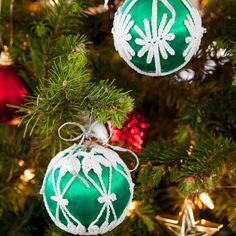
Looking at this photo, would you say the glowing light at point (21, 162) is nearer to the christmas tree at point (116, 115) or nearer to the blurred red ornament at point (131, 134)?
the christmas tree at point (116, 115)

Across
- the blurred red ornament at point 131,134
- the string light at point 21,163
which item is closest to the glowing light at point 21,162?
the string light at point 21,163

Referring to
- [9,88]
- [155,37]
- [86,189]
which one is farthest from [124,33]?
[9,88]

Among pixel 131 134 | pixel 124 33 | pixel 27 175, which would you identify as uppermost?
pixel 124 33

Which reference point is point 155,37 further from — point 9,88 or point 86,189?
point 9,88

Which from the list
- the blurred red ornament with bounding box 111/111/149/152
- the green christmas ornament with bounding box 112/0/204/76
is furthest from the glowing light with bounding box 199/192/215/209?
the green christmas ornament with bounding box 112/0/204/76

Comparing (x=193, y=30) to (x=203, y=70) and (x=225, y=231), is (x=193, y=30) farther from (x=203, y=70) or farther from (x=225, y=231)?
(x=225, y=231)

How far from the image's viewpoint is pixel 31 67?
89cm

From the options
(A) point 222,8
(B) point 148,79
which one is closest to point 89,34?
(B) point 148,79

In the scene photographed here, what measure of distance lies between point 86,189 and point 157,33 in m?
0.19

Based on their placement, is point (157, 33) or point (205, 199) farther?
point (205, 199)

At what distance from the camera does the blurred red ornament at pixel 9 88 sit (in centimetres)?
90

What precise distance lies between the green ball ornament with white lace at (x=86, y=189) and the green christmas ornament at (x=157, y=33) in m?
0.12

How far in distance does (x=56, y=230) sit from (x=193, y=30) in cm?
37

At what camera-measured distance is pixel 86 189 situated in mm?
651
